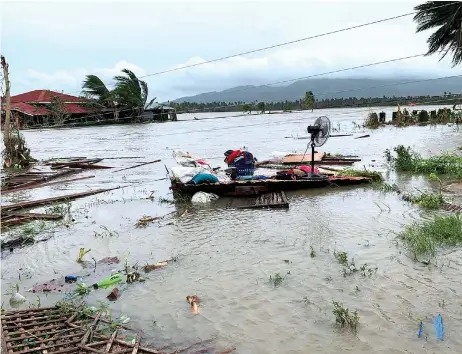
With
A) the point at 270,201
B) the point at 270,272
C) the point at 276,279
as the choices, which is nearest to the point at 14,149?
the point at 270,201

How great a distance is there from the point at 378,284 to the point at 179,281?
2.60 m

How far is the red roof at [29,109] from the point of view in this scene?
42.9m

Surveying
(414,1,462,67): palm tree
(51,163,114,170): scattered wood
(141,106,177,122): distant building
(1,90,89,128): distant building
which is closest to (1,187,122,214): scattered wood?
(51,163,114,170): scattered wood

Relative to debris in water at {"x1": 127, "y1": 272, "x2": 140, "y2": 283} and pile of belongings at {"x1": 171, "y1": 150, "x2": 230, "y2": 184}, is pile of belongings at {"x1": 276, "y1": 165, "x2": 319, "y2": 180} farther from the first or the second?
debris in water at {"x1": 127, "y1": 272, "x2": 140, "y2": 283}

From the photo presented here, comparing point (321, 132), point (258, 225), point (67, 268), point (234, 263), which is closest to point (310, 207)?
point (258, 225)

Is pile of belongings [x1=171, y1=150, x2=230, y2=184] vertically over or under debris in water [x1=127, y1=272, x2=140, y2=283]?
over

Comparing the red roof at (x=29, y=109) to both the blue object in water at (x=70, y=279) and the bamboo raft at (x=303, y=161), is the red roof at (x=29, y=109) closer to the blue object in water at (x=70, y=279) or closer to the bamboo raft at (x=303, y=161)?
the bamboo raft at (x=303, y=161)

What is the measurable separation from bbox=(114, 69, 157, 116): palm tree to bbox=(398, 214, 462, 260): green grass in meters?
43.4

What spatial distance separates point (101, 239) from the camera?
7805mm

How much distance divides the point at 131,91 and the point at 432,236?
45.9m

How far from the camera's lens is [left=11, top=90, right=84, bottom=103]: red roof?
46.4 metres

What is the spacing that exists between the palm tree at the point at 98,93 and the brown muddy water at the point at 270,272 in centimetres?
4061

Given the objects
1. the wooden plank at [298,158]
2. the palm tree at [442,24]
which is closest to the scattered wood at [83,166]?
the wooden plank at [298,158]

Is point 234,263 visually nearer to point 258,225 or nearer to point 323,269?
point 323,269
